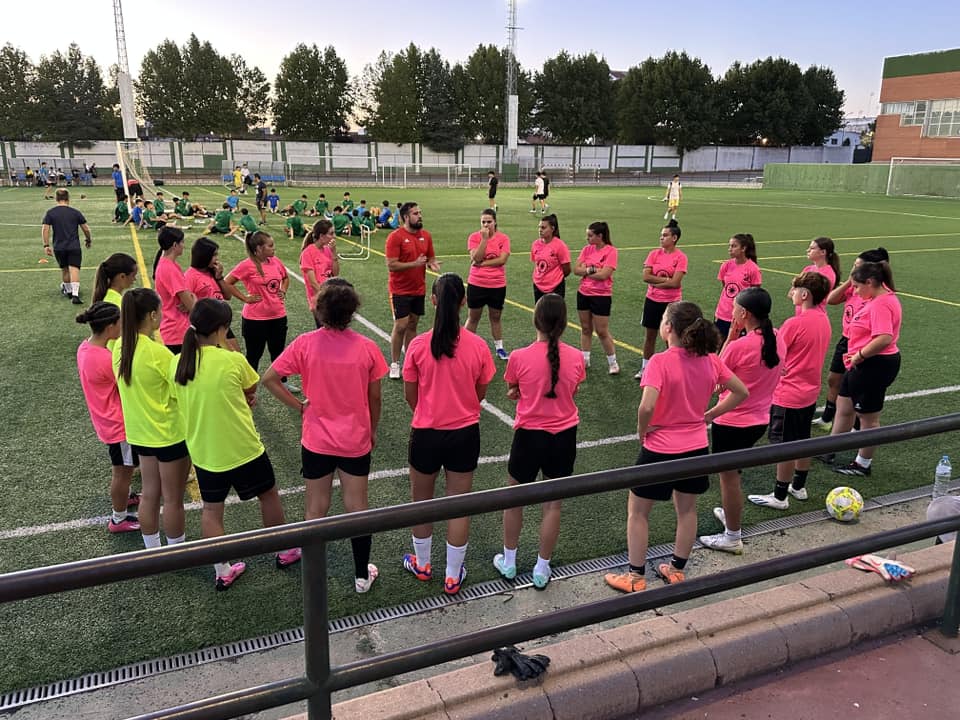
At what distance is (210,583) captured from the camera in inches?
175

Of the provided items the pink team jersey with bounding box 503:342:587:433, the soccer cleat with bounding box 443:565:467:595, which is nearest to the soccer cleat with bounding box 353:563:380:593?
the soccer cleat with bounding box 443:565:467:595

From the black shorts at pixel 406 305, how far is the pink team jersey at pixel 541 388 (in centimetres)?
438

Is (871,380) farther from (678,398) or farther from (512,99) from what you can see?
(512,99)

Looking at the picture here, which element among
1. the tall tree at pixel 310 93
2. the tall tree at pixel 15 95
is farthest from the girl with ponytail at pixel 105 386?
the tall tree at pixel 15 95

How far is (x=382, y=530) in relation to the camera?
204 cm

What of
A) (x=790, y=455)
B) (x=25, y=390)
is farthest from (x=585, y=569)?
(x=25, y=390)

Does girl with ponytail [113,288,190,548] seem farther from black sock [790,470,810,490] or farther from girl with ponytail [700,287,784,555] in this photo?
black sock [790,470,810,490]

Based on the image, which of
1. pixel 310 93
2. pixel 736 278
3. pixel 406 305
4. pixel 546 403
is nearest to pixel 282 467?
pixel 406 305

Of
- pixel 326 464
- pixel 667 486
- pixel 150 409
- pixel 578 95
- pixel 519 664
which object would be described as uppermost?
pixel 578 95

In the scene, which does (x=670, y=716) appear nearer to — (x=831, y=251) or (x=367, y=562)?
(x=367, y=562)

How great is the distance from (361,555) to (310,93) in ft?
283

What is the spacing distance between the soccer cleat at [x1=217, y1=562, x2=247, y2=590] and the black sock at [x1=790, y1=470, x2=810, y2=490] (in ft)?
13.8

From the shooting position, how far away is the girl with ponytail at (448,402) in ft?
13.9

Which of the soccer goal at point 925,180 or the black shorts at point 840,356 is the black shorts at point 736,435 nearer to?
the black shorts at point 840,356
